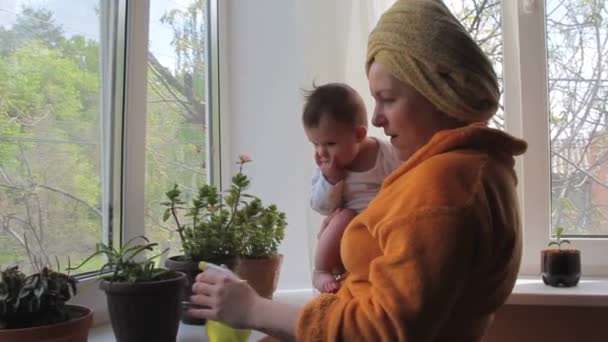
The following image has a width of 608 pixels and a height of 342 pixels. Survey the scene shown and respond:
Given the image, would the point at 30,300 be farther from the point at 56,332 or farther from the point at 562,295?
the point at 562,295

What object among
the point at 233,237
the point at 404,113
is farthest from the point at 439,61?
the point at 233,237

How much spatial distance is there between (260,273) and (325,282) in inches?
9.3

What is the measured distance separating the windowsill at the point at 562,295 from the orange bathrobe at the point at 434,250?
29.9 inches

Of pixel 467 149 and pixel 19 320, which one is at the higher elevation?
pixel 467 149

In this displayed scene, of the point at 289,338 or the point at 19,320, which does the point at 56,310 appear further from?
the point at 289,338

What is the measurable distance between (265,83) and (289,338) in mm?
1175

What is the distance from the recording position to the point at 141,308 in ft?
3.19

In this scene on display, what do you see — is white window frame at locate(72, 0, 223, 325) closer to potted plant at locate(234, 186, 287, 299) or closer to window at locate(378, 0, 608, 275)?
potted plant at locate(234, 186, 287, 299)

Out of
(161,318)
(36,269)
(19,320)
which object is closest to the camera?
(19,320)

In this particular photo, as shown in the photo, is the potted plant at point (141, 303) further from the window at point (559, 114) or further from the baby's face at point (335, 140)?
the window at point (559, 114)

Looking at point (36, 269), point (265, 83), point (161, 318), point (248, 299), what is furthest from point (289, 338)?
point (265, 83)

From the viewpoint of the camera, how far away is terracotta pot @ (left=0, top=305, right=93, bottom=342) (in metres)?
0.84

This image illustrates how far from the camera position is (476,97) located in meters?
0.76

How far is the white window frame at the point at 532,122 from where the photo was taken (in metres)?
1.67
